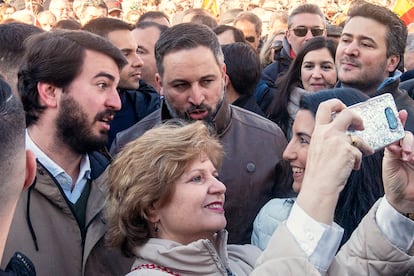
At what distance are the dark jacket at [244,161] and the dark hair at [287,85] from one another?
1045 mm

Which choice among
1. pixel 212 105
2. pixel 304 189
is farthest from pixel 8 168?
pixel 212 105

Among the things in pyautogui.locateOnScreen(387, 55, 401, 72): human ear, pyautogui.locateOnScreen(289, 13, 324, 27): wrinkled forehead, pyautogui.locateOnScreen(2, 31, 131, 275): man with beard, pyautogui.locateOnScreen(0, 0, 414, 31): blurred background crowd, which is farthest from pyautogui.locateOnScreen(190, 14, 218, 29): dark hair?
pyautogui.locateOnScreen(2, 31, 131, 275): man with beard

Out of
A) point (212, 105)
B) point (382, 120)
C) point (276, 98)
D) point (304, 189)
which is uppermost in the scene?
point (382, 120)

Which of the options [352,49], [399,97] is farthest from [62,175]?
[352,49]

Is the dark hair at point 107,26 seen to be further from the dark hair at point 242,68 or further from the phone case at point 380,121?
the phone case at point 380,121

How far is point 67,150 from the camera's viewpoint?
120 inches

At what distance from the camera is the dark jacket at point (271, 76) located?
5.67 metres

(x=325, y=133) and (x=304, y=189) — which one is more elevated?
(x=325, y=133)

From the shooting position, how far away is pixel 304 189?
2107 millimetres

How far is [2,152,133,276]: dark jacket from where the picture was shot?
2768 mm

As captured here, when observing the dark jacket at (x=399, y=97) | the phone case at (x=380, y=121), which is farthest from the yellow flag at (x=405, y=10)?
the phone case at (x=380, y=121)

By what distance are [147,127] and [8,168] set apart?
6.97 ft

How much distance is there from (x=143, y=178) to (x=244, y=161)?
112 cm

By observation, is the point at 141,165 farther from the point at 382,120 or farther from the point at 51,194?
the point at 382,120
